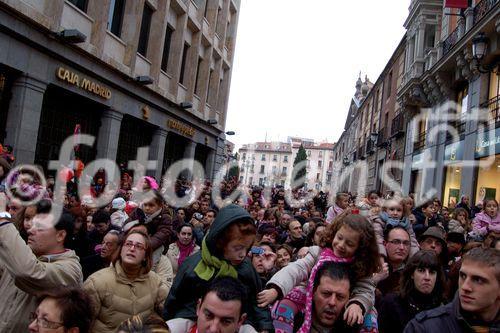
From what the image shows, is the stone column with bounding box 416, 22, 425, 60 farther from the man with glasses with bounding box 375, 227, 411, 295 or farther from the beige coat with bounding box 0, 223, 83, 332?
the beige coat with bounding box 0, 223, 83, 332

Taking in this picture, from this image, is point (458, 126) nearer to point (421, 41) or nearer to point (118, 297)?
point (421, 41)

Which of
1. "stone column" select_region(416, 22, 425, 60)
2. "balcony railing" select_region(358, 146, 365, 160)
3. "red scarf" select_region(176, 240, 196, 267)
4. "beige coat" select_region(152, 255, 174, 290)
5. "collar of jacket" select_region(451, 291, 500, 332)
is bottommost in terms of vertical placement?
"red scarf" select_region(176, 240, 196, 267)

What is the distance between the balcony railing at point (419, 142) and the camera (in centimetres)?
2075

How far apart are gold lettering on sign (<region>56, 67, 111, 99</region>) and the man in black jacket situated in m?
12.4

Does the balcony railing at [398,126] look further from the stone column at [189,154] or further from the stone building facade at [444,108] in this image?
the stone column at [189,154]

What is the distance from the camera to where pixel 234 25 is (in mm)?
29203

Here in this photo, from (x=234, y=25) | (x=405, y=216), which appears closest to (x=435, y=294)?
(x=405, y=216)

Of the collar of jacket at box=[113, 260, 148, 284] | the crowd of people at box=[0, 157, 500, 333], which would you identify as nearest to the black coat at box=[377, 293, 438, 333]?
the crowd of people at box=[0, 157, 500, 333]

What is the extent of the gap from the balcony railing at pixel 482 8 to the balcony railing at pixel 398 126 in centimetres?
1007

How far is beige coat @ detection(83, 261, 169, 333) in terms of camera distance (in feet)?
10.6

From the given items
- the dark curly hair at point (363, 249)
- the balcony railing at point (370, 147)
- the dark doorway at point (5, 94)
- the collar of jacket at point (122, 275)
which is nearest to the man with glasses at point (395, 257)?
the dark curly hair at point (363, 249)

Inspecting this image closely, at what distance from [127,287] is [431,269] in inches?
97.9

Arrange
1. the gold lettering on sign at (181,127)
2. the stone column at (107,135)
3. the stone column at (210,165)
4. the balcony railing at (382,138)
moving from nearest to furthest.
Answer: the stone column at (107,135), the gold lettering on sign at (181,127), the stone column at (210,165), the balcony railing at (382,138)

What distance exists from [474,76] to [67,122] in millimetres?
14220
